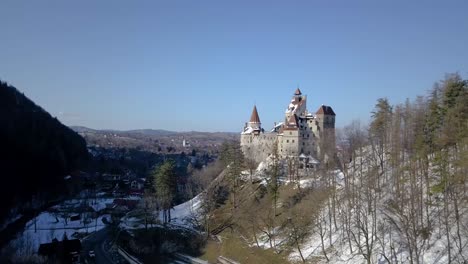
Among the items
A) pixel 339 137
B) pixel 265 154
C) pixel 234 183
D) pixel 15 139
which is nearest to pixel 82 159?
pixel 15 139

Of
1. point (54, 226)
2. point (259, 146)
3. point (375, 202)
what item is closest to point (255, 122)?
point (259, 146)

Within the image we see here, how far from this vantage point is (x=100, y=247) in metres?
33.8

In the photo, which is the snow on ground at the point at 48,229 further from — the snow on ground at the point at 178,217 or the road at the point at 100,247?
the snow on ground at the point at 178,217

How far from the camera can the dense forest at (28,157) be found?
1881 inches

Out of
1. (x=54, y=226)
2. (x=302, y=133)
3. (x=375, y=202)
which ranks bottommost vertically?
(x=54, y=226)

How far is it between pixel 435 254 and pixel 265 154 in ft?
122

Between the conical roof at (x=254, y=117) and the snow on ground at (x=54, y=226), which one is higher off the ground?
the conical roof at (x=254, y=117)

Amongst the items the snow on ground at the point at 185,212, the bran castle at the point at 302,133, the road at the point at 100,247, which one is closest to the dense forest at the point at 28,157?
the road at the point at 100,247

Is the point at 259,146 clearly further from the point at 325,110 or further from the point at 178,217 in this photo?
the point at 178,217

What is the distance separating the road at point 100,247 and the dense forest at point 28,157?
10464 millimetres

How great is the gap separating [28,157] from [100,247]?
101ft

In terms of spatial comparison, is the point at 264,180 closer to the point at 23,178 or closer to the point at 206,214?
the point at 206,214

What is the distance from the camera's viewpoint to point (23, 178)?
51531mm

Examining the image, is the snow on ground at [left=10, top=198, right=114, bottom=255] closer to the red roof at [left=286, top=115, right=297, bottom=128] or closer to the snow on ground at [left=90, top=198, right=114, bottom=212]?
the snow on ground at [left=90, top=198, right=114, bottom=212]
